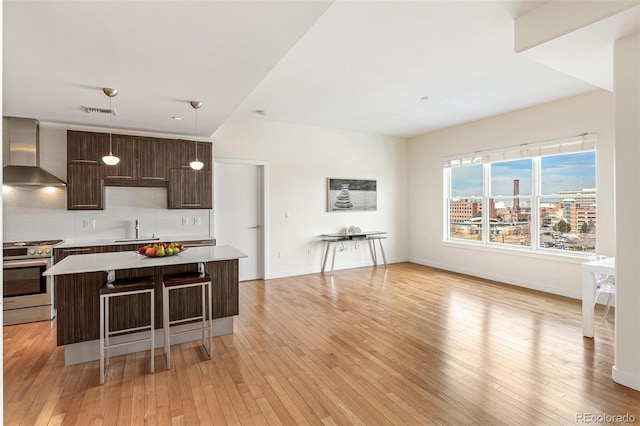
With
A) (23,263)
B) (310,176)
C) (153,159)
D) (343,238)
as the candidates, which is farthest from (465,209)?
(23,263)

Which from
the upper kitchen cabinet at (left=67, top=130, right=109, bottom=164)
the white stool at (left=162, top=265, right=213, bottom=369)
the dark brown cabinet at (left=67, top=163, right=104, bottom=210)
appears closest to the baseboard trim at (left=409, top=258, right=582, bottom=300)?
the white stool at (left=162, top=265, right=213, bottom=369)

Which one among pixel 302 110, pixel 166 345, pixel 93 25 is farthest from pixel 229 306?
pixel 302 110

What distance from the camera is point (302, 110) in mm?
5371

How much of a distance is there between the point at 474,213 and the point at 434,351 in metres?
3.99

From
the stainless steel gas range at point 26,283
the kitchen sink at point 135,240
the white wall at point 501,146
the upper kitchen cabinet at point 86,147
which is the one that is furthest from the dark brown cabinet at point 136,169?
the white wall at point 501,146

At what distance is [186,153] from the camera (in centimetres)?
520

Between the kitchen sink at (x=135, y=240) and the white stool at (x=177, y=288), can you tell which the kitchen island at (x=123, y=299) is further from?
the kitchen sink at (x=135, y=240)

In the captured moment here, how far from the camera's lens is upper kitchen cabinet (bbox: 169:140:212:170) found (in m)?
5.09

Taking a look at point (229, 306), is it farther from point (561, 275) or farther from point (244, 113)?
point (561, 275)

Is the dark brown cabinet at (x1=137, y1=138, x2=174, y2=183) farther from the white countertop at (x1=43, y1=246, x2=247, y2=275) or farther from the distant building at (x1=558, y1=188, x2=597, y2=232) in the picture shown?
the distant building at (x1=558, y1=188, x2=597, y2=232)

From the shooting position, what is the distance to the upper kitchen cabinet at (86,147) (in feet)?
14.8

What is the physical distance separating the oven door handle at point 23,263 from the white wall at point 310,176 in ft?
9.12

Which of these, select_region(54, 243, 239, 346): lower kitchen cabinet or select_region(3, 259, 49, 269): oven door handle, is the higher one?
select_region(3, 259, 49, 269): oven door handle

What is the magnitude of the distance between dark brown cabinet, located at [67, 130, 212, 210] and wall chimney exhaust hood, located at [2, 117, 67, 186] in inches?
12.4
